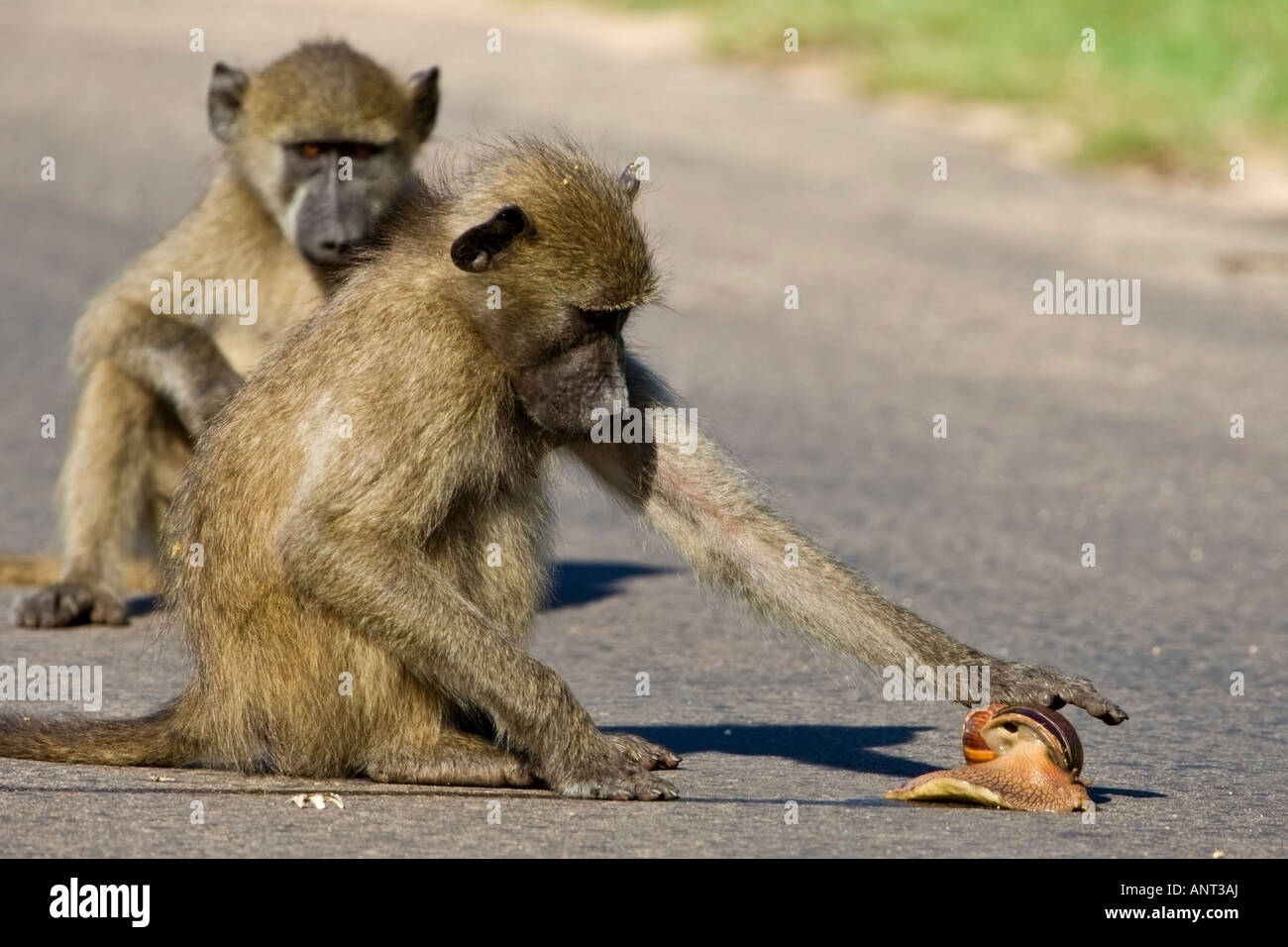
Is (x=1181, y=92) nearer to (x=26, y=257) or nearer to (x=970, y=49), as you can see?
(x=970, y=49)

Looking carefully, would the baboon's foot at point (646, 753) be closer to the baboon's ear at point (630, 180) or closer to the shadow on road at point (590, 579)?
the baboon's ear at point (630, 180)

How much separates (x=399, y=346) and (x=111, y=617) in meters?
2.85

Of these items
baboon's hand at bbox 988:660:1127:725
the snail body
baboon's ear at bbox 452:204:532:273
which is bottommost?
the snail body

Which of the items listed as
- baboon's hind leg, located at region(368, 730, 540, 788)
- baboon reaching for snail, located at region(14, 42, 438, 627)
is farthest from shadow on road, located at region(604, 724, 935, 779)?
baboon reaching for snail, located at region(14, 42, 438, 627)

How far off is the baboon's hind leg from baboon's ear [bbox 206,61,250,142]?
3.77m

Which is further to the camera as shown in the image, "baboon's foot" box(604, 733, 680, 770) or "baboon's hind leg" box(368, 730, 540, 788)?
"baboon's foot" box(604, 733, 680, 770)

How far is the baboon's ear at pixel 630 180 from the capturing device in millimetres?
5309

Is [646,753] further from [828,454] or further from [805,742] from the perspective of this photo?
[828,454]

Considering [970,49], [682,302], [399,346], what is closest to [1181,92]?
[970,49]

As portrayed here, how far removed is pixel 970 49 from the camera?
1825cm

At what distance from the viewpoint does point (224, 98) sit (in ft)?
27.0

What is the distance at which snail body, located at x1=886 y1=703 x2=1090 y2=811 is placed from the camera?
4.84 meters

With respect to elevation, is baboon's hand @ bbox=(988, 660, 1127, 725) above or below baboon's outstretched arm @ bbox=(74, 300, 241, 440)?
below

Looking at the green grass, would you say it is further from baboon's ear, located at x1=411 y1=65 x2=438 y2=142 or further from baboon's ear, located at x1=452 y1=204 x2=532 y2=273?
baboon's ear, located at x1=452 y1=204 x2=532 y2=273
